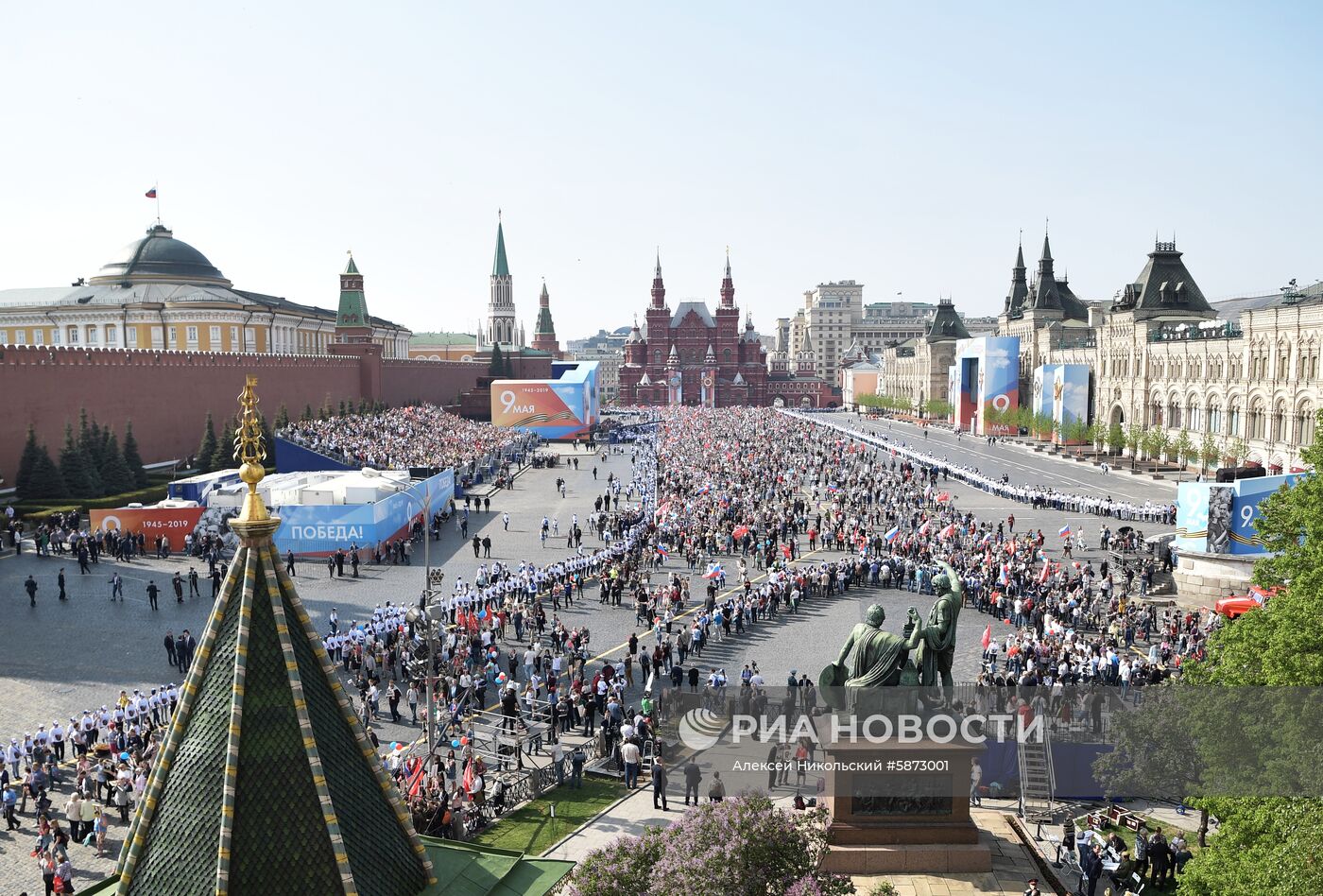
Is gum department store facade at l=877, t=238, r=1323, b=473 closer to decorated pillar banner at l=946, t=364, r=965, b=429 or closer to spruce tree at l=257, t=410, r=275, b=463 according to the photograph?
decorated pillar banner at l=946, t=364, r=965, b=429

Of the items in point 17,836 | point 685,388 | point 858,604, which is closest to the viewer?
point 17,836

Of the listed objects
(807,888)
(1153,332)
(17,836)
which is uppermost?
(1153,332)

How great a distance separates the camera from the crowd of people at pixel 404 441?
42094mm

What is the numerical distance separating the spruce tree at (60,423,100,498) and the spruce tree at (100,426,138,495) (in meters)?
0.87

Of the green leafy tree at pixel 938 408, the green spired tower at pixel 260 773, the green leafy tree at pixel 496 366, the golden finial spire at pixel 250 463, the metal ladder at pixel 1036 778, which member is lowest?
the metal ladder at pixel 1036 778

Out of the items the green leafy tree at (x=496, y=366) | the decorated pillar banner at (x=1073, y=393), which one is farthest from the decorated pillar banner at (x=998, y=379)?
the green leafy tree at (x=496, y=366)

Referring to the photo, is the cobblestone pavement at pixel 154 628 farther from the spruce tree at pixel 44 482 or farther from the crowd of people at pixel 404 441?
the crowd of people at pixel 404 441

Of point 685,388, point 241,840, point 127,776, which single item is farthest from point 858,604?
point 685,388

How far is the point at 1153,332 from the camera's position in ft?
188

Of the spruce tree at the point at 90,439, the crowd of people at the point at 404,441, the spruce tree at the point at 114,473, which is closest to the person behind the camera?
the spruce tree at the point at 90,439

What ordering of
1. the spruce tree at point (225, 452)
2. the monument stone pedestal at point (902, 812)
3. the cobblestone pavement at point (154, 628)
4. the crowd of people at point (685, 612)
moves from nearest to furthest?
the monument stone pedestal at point (902, 812) < the crowd of people at point (685, 612) < the cobblestone pavement at point (154, 628) < the spruce tree at point (225, 452)

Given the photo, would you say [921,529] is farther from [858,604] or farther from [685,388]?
[685,388]

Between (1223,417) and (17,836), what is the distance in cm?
5147

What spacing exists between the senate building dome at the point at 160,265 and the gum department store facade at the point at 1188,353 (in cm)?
6112
